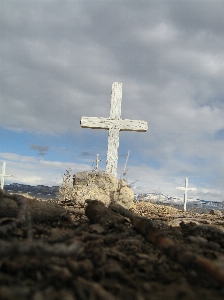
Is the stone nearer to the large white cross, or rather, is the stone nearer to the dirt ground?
the large white cross

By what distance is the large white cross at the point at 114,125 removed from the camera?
9.60 m

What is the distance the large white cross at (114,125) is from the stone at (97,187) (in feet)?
2.69

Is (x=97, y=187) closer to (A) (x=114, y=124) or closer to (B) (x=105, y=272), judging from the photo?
(A) (x=114, y=124)

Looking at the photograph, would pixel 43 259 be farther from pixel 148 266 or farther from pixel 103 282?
pixel 148 266

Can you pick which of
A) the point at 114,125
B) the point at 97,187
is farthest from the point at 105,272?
the point at 114,125

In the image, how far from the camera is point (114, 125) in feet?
32.0

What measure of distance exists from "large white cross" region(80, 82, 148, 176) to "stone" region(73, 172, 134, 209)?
819mm

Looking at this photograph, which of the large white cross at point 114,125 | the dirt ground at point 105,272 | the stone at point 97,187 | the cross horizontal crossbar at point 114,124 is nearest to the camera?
the dirt ground at point 105,272

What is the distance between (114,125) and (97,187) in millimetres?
2221

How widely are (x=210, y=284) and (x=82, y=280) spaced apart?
71 cm

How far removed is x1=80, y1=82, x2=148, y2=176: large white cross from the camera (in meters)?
9.60

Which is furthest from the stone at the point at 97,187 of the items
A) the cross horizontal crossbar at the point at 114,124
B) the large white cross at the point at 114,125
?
the cross horizontal crossbar at the point at 114,124

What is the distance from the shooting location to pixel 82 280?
1.54m

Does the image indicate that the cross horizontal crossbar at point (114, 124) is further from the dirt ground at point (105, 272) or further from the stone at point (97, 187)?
the dirt ground at point (105, 272)
